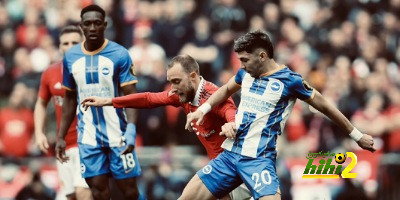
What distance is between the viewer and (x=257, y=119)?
9266 mm

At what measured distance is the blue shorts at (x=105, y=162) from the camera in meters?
10.6

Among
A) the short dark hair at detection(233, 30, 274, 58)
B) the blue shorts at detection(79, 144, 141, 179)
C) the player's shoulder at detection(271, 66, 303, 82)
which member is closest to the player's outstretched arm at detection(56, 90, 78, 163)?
the blue shorts at detection(79, 144, 141, 179)

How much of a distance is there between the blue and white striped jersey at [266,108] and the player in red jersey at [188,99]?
0.18 metres

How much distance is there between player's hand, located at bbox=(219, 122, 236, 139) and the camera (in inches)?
351

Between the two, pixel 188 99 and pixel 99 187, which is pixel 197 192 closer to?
pixel 188 99

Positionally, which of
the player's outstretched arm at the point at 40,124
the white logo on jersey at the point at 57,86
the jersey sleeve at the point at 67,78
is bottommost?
the player's outstretched arm at the point at 40,124

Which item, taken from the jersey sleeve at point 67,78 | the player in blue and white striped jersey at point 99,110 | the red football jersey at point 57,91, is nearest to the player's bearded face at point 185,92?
the player in blue and white striped jersey at point 99,110

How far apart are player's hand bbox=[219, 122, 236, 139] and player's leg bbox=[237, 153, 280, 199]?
0.42 m

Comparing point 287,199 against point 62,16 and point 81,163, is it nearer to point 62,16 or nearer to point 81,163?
point 81,163

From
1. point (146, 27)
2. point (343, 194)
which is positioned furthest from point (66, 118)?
point (146, 27)

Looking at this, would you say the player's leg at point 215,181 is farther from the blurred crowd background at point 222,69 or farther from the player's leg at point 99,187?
the blurred crowd background at point 222,69

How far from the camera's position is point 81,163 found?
10.7 metres

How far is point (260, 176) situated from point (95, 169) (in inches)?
87.1

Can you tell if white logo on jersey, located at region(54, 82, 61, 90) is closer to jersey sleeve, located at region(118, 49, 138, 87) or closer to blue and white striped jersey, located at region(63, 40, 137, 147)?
blue and white striped jersey, located at region(63, 40, 137, 147)
